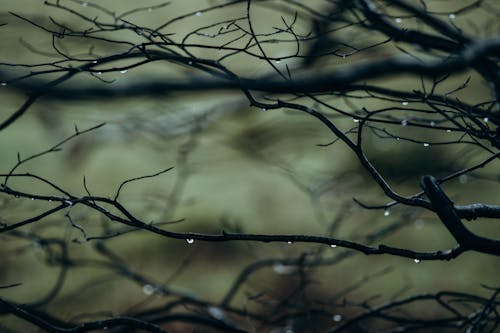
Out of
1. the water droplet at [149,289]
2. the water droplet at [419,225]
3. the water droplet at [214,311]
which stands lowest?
the water droplet at [214,311]

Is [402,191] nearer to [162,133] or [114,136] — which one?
[162,133]

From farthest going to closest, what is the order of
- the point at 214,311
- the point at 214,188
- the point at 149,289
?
1. the point at 214,188
2. the point at 149,289
3. the point at 214,311

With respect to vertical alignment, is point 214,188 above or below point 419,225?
above

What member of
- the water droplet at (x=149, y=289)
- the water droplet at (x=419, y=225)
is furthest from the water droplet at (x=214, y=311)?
the water droplet at (x=419, y=225)

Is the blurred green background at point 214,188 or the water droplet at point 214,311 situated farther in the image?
the blurred green background at point 214,188

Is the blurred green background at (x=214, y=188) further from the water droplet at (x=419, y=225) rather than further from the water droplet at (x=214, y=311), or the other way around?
the water droplet at (x=214, y=311)

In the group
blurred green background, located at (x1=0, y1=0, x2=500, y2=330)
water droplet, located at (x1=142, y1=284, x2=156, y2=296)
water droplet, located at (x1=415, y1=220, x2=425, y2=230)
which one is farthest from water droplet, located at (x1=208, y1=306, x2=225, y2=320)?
water droplet, located at (x1=415, y1=220, x2=425, y2=230)

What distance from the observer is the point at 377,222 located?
5172mm

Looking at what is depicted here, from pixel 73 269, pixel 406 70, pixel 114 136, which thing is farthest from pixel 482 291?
pixel 114 136

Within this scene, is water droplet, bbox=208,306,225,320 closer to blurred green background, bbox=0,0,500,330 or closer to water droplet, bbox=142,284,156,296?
water droplet, bbox=142,284,156,296

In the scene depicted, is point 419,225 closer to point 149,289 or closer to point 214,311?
point 149,289

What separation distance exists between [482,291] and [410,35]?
2824 mm

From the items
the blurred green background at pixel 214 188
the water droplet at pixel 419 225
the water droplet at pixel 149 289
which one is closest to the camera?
the water droplet at pixel 149 289

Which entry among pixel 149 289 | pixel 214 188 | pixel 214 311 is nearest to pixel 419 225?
pixel 214 188
